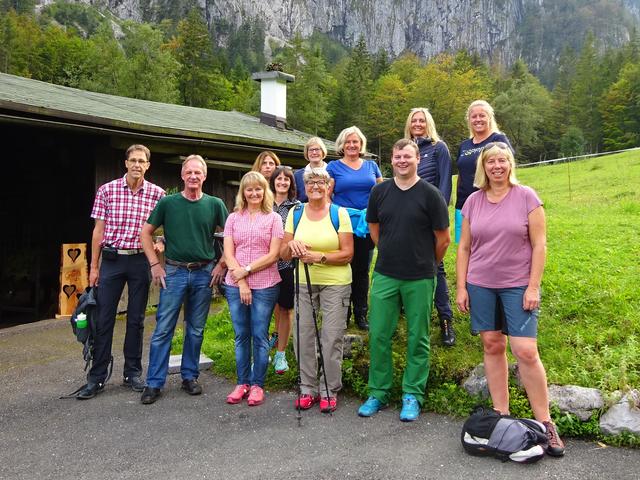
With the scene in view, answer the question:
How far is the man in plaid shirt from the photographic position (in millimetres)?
4395

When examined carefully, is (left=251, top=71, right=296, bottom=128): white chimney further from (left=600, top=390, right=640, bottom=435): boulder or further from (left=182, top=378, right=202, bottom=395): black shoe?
(left=600, top=390, right=640, bottom=435): boulder

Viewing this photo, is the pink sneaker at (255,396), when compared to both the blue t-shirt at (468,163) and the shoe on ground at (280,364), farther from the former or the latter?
the blue t-shirt at (468,163)

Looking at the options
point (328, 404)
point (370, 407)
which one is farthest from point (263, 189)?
point (370, 407)

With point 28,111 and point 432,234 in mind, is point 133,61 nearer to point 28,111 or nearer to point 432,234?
point 28,111

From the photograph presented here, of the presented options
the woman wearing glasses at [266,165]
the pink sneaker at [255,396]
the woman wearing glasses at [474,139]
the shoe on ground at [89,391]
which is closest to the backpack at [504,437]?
the pink sneaker at [255,396]

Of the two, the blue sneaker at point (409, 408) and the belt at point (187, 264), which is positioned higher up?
the belt at point (187, 264)

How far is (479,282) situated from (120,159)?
6245 millimetres

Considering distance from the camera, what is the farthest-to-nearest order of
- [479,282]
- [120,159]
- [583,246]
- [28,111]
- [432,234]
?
[120,159] → [583,246] → [28,111] → [432,234] → [479,282]

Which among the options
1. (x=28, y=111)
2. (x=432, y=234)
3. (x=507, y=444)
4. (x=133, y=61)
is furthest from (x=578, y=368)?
(x=133, y=61)

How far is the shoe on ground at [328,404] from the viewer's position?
395 cm

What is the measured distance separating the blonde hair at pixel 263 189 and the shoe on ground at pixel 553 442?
2.46m

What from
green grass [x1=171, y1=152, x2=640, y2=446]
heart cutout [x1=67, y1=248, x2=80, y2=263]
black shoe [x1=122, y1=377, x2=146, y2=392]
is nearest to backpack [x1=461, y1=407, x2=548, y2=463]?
green grass [x1=171, y1=152, x2=640, y2=446]

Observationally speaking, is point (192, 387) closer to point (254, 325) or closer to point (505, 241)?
point (254, 325)

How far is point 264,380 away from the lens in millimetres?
4410
